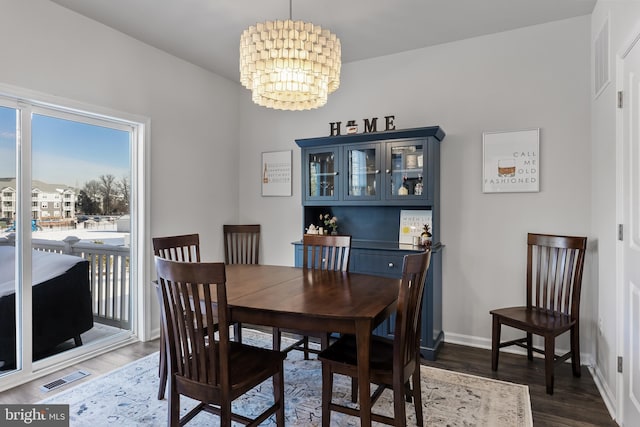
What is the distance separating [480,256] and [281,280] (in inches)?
75.7

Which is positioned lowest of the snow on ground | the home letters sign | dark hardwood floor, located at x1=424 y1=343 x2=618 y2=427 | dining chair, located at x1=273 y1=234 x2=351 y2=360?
dark hardwood floor, located at x1=424 y1=343 x2=618 y2=427

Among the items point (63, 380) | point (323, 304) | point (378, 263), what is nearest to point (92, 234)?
point (63, 380)

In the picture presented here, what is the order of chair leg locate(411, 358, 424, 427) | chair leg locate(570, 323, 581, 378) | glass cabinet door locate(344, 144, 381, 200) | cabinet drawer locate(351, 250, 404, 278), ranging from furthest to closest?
glass cabinet door locate(344, 144, 381, 200) → cabinet drawer locate(351, 250, 404, 278) → chair leg locate(570, 323, 581, 378) → chair leg locate(411, 358, 424, 427)

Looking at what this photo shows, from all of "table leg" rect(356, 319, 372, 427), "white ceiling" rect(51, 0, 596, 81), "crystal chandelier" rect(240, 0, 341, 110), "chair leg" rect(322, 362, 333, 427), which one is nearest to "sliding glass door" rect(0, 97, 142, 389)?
"white ceiling" rect(51, 0, 596, 81)

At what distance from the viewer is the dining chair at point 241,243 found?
436 cm

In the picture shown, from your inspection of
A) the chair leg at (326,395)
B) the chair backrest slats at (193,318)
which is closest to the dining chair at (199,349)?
the chair backrest slats at (193,318)

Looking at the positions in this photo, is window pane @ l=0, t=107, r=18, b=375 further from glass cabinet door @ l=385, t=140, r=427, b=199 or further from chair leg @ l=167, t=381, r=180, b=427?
glass cabinet door @ l=385, t=140, r=427, b=199

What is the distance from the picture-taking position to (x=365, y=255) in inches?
131

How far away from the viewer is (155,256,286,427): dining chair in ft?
5.22

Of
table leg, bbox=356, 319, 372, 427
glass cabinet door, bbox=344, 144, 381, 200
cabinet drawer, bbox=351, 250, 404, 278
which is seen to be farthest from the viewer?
glass cabinet door, bbox=344, 144, 381, 200

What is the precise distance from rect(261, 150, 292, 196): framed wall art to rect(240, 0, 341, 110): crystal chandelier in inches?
83.1

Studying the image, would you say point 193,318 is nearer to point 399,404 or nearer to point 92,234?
point 399,404

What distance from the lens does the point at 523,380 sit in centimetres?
267

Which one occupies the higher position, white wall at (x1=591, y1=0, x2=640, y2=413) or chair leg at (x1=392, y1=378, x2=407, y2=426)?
white wall at (x1=591, y1=0, x2=640, y2=413)
